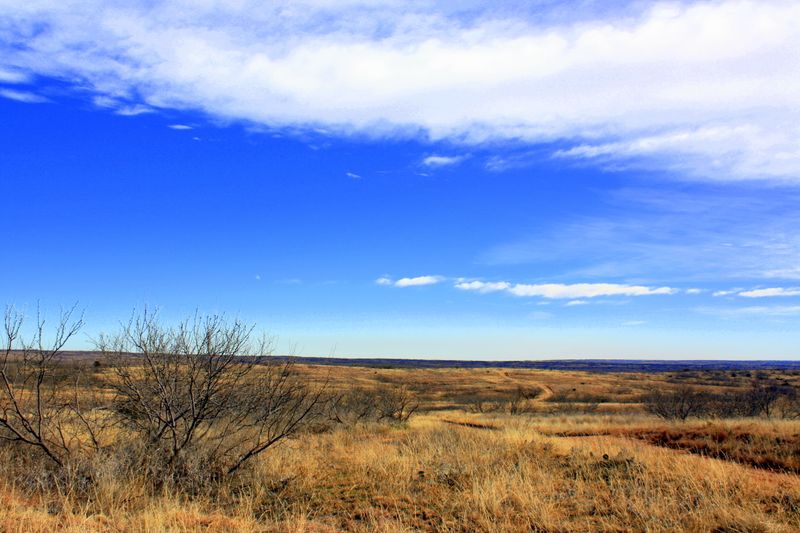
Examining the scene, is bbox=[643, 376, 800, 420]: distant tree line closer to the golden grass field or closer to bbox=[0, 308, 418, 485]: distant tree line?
the golden grass field

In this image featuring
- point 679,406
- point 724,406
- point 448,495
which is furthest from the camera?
point 724,406

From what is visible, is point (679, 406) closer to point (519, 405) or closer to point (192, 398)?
point (519, 405)

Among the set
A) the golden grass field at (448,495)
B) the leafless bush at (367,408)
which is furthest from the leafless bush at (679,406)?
the golden grass field at (448,495)

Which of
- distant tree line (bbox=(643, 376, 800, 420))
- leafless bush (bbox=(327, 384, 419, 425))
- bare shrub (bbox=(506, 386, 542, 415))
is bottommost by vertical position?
bare shrub (bbox=(506, 386, 542, 415))

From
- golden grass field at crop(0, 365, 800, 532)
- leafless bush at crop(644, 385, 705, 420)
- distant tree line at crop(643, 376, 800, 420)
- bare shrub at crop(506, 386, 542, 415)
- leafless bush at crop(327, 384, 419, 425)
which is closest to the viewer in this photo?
golden grass field at crop(0, 365, 800, 532)

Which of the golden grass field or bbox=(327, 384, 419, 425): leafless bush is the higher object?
the golden grass field

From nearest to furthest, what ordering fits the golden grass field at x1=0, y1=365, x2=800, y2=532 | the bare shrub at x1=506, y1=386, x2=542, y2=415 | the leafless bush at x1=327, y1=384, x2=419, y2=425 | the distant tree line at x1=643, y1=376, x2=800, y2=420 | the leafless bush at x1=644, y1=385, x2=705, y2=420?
the golden grass field at x1=0, y1=365, x2=800, y2=532 → the leafless bush at x1=327, y1=384, x2=419, y2=425 → the leafless bush at x1=644, y1=385, x2=705, y2=420 → the distant tree line at x1=643, y1=376, x2=800, y2=420 → the bare shrub at x1=506, y1=386, x2=542, y2=415

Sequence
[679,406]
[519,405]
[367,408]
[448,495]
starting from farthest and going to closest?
[519,405] < [679,406] < [367,408] < [448,495]

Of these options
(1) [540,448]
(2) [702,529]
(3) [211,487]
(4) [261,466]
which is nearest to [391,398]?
(1) [540,448]

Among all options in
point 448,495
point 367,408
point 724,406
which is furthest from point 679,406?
point 448,495

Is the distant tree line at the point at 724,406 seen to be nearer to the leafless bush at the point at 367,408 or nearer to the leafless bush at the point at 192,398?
the leafless bush at the point at 367,408

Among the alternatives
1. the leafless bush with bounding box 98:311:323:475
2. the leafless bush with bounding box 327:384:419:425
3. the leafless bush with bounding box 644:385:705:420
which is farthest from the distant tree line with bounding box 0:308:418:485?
the leafless bush with bounding box 644:385:705:420

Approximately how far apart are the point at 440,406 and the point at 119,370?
3420 centimetres

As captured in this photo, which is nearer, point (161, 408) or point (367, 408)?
point (161, 408)
